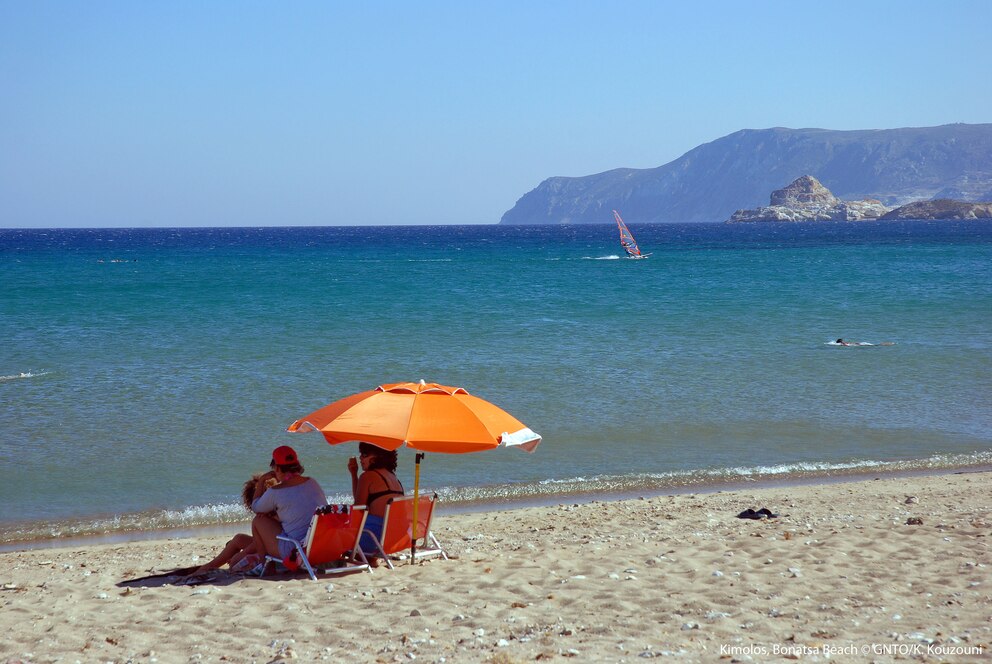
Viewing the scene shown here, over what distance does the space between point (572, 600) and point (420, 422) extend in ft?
5.69

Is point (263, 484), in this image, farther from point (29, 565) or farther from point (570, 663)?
point (570, 663)

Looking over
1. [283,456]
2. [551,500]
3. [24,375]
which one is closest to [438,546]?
[283,456]

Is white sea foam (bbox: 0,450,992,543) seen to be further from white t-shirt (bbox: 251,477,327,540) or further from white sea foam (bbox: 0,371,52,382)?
white sea foam (bbox: 0,371,52,382)

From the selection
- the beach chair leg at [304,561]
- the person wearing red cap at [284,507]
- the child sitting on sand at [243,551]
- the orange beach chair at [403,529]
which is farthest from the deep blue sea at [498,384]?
the beach chair leg at [304,561]

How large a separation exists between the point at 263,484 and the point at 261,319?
69.0 ft

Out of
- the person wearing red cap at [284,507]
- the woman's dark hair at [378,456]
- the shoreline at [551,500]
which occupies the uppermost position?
the woman's dark hair at [378,456]

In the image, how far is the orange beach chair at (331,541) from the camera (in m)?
7.11

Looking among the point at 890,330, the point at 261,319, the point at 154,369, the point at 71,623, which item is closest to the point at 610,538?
the point at 71,623

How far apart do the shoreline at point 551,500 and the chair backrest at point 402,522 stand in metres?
2.57

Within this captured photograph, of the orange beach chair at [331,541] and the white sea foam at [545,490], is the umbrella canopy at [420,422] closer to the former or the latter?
the orange beach chair at [331,541]

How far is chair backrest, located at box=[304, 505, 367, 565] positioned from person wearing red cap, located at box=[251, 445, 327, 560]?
170 millimetres

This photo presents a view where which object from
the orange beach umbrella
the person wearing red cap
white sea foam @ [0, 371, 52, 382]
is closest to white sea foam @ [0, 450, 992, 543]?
the person wearing red cap

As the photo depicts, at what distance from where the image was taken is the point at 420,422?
715 cm

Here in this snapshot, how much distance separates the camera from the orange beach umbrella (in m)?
7.03
